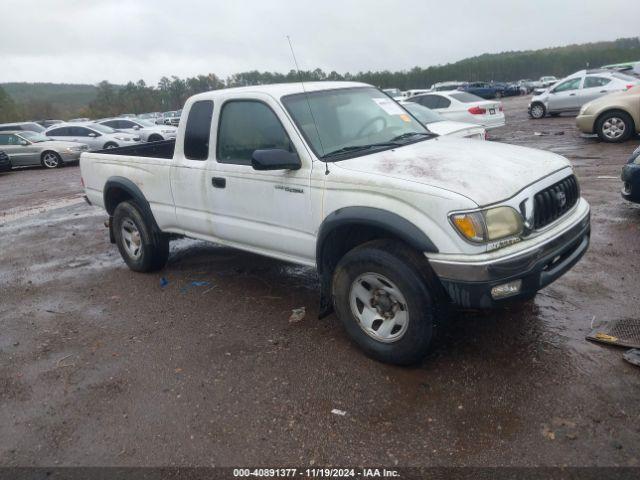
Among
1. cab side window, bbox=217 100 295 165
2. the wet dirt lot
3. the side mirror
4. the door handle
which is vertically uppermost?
cab side window, bbox=217 100 295 165

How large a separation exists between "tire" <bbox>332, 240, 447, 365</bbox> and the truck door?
0.50m

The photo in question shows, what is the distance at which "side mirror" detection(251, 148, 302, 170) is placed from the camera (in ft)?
12.3

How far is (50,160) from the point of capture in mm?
19250

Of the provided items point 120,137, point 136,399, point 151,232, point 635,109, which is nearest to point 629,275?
point 136,399

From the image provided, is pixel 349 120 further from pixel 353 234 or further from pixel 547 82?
pixel 547 82

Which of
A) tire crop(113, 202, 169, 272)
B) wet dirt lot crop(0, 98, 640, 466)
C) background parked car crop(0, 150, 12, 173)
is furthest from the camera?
background parked car crop(0, 150, 12, 173)

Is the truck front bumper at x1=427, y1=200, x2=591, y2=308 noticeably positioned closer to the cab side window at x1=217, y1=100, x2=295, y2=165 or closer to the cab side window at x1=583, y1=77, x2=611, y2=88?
the cab side window at x1=217, y1=100, x2=295, y2=165

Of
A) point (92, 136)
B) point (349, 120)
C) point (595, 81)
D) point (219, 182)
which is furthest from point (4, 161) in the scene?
point (595, 81)

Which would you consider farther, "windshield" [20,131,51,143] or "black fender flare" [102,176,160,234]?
"windshield" [20,131,51,143]

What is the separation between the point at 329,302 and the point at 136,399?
1557 mm

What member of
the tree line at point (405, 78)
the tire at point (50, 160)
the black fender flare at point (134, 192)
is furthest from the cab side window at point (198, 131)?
the tree line at point (405, 78)

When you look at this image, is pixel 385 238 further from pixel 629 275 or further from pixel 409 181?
pixel 629 275

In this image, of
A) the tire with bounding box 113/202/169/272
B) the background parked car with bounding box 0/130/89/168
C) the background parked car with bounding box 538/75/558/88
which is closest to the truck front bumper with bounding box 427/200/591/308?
the tire with bounding box 113/202/169/272

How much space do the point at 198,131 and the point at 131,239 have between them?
1.92 m
